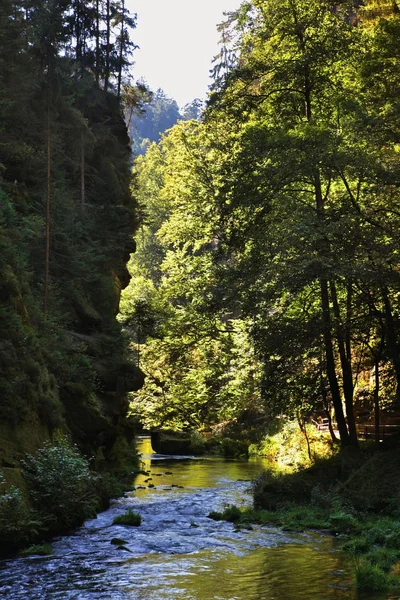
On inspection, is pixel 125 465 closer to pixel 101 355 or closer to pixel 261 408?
pixel 101 355

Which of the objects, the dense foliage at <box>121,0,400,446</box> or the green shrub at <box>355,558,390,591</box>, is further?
the dense foliage at <box>121,0,400,446</box>

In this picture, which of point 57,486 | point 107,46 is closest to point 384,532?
point 57,486

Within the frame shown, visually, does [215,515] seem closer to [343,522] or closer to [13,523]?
[343,522]

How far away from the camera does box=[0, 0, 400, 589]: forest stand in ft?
51.3

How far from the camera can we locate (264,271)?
61.2 feet

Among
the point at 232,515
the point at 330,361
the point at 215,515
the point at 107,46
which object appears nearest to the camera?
the point at 232,515

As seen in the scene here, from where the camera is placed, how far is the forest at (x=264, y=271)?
1562 centimetres

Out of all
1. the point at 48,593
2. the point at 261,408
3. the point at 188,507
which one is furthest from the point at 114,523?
the point at 261,408

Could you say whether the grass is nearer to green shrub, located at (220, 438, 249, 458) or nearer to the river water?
the river water

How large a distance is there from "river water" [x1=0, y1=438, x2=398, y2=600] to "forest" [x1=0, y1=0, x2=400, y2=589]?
0.70 meters

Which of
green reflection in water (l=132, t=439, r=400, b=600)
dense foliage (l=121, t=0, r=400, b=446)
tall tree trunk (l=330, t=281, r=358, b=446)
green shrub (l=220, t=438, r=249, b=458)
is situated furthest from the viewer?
green shrub (l=220, t=438, r=249, b=458)

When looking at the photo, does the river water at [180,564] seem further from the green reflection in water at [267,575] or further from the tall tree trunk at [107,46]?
the tall tree trunk at [107,46]

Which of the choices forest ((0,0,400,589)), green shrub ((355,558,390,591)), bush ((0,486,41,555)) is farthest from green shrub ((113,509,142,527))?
green shrub ((355,558,390,591))

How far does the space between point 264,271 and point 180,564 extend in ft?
30.9
